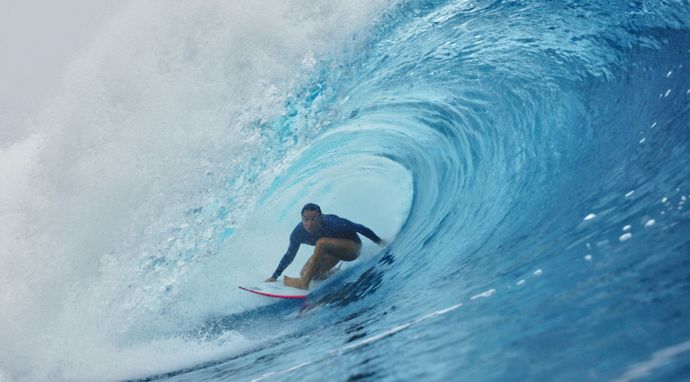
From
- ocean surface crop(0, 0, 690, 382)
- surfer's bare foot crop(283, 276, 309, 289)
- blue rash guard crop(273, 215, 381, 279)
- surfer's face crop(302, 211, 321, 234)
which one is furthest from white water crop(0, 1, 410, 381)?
surfer's face crop(302, 211, 321, 234)

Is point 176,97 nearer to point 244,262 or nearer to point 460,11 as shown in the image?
point 244,262

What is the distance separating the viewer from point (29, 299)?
24.1ft

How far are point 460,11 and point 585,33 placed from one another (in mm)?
2360

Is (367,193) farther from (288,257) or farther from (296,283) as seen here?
(296,283)

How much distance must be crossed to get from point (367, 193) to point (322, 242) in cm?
307

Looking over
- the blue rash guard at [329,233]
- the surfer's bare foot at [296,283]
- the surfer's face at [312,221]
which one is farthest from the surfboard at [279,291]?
the surfer's face at [312,221]

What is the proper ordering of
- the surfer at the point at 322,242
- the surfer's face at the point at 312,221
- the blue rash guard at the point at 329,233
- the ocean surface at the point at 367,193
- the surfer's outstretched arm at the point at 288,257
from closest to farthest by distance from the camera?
1. the ocean surface at the point at 367,193
2. the surfer's face at the point at 312,221
3. the surfer at the point at 322,242
4. the blue rash guard at the point at 329,233
5. the surfer's outstretched arm at the point at 288,257

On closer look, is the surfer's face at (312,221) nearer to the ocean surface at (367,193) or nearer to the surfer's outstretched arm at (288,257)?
the surfer's outstretched arm at (288,257)

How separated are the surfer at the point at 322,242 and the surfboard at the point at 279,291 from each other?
0.18 feet

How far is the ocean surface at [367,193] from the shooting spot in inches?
100

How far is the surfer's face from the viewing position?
19.6ft

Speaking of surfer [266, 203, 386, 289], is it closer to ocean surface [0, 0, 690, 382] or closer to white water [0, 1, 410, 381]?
ocean surface [0, 0, 690, 382]

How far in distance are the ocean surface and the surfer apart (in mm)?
188

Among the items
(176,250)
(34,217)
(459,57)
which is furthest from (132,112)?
(459,57)
